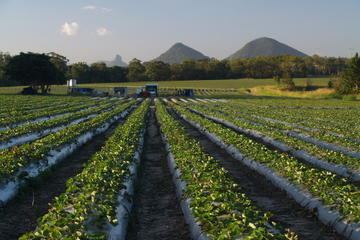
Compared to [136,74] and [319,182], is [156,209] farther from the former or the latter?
[136,74]

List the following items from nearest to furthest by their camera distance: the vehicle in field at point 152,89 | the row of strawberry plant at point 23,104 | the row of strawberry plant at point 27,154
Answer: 1. the row of strawberry plant at point 27,154
2. the row of strawberry plant at point 23,104
3. the vehicle in field at point 152,89

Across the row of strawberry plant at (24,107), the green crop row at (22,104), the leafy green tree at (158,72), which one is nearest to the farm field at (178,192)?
the row of strawberry plant at (24,107)

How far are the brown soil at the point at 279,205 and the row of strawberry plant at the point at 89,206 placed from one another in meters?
3.20

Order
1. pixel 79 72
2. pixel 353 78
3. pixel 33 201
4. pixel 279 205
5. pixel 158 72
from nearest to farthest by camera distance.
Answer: pixel 33 201 < pixel 279 205 < pixel 353 78 < pixel 79 72 < pixel 158 72

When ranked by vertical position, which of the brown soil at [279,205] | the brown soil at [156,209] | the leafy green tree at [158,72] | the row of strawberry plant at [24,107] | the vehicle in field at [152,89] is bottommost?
the brown soil at [156,209]

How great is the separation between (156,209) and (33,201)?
2653mm

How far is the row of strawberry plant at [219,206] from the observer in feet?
18.3

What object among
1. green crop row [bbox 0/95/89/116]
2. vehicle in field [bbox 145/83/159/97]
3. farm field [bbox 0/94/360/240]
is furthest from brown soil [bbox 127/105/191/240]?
vehicle in field [bbox 145/83/159/97]

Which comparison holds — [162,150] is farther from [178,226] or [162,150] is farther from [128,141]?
[178,226]

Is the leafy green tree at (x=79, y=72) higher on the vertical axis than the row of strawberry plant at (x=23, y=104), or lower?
higher

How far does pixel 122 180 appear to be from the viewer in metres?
8.77

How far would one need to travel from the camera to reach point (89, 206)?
6.56 m

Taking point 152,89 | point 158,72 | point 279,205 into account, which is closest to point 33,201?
point 279,205

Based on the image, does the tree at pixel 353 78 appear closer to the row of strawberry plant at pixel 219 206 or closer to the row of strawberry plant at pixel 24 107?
the row of strawberry plant at pixel 24 107
